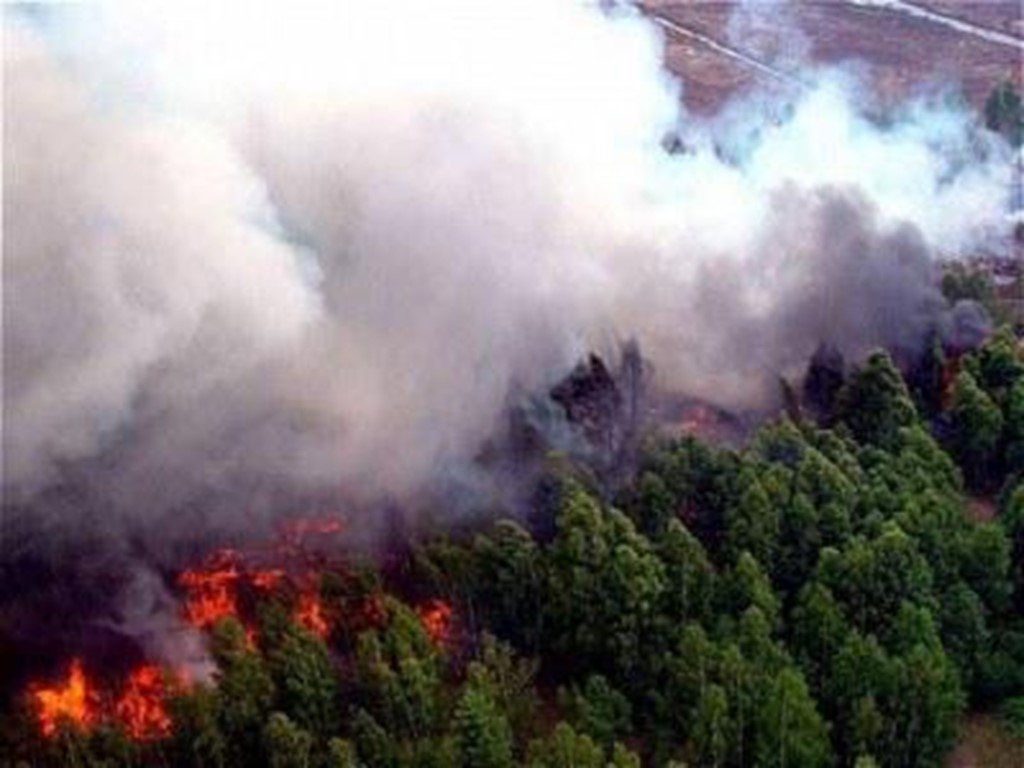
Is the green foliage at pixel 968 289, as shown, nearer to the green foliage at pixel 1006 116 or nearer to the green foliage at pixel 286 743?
the green foliage at pixel 1006 116

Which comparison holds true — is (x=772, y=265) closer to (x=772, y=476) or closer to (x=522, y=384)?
(x=522, y=384)

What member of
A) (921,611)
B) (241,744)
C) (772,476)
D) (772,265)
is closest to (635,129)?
(772,265)

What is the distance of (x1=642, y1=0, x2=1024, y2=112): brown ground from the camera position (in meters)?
90.5

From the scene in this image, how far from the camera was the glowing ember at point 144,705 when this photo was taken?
32750 mm

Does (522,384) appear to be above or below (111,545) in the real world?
above

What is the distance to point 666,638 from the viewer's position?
34625 mm

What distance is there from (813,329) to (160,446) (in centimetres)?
2133

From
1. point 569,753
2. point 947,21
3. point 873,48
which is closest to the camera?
point 569,753

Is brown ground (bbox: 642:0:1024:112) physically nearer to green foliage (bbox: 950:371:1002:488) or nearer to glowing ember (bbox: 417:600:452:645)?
green foliage (bbox: 950:371:1002:488)

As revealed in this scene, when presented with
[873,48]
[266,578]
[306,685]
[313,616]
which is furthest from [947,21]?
[306,685]

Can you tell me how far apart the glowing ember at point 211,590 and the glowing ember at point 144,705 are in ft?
6.99

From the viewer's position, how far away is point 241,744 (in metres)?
32.2

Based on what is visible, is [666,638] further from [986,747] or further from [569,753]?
[986,747]

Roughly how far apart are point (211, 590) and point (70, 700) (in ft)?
15.9
